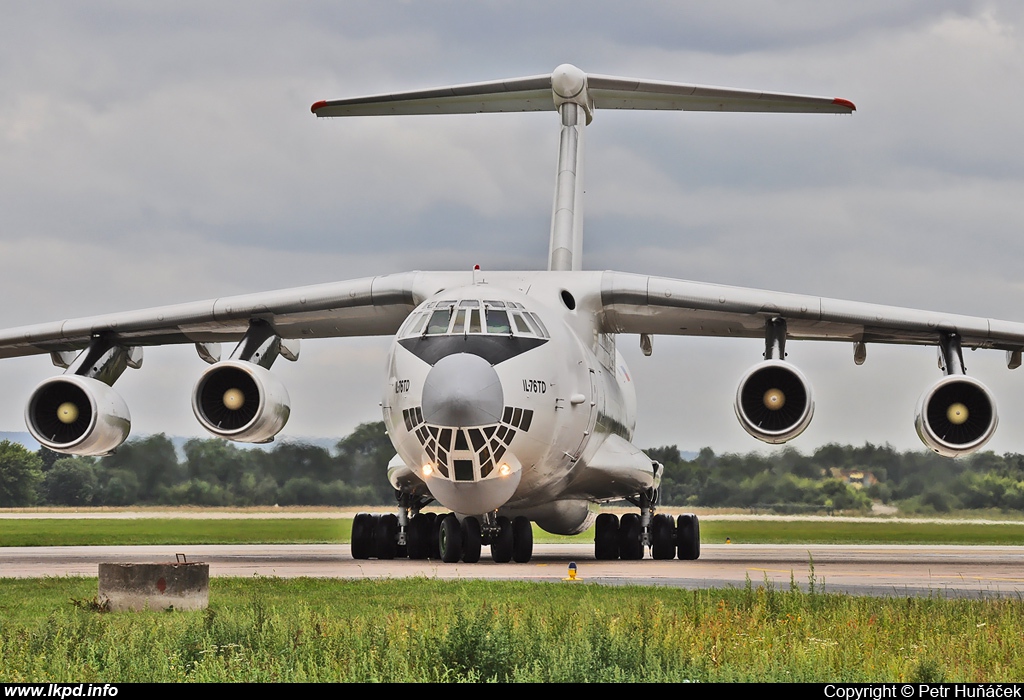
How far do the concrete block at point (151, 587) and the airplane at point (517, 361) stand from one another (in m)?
3.12

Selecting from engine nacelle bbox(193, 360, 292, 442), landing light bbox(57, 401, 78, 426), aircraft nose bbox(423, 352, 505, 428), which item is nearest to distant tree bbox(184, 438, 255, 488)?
landing light bbox(57, 401, 78, 426)

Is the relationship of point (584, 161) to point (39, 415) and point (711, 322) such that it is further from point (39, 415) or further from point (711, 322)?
point (39, 415)

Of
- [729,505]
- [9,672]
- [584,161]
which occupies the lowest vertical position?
[9,672]

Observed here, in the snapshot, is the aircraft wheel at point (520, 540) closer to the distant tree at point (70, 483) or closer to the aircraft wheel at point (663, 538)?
the aircraft wheel at point (663, 538)

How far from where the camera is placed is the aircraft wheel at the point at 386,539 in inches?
613

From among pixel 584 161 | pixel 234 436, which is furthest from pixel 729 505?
pixel 234 436

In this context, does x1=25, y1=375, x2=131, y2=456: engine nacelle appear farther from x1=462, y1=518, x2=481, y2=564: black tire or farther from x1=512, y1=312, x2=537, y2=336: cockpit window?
x1=512, y1=312, x2=537, y2=336: cockpit window

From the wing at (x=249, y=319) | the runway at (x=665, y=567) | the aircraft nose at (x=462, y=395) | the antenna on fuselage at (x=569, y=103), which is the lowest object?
the runway at (x=665, y=567)

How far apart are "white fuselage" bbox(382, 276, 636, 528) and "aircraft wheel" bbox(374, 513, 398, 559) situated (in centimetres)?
284

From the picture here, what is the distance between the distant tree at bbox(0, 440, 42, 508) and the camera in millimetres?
22047

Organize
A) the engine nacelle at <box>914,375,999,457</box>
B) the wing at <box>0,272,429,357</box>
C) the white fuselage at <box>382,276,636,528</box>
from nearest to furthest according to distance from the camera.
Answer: the white fuselage at <box>382,276,636,528</box>
the engine nacelle at <box>914,375,999,457</box>
the wing at <box>0,272,429,357</box>

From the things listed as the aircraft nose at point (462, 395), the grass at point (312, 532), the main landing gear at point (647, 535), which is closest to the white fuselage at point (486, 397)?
the aircraft nose at point (462, 395)

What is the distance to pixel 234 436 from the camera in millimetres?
14445

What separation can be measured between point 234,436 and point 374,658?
885cm
